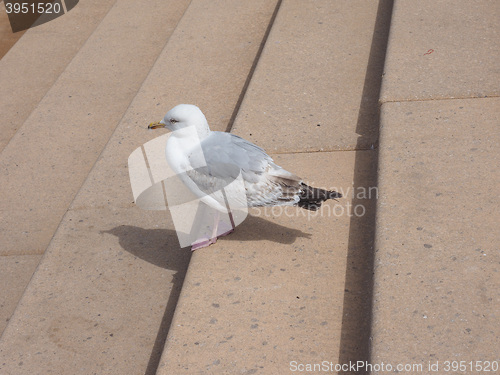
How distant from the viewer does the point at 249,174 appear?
3736 millimetres

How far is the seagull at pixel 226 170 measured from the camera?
3721 millimetres

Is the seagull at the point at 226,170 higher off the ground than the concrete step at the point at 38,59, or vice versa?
the seagull at the point at 226,170

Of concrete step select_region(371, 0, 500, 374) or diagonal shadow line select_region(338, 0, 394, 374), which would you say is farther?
diagonal shadow line select_region(338, 0, 394, 374)

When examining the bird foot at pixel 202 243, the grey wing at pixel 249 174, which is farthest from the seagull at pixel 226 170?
the bird foot at pixel 202 243

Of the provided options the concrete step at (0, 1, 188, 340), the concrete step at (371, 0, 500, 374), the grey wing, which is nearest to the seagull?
the grey wing

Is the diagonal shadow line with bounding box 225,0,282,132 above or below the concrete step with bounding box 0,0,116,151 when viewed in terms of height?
above

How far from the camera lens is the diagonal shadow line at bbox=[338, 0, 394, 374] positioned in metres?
3.16

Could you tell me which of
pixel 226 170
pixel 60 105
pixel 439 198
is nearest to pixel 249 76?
pixel 60 105

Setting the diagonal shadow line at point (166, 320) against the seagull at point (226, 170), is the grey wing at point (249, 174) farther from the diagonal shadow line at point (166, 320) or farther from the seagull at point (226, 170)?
the diagonal shadow line at point (166, 320)

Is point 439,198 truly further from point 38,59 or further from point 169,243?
point 38,59

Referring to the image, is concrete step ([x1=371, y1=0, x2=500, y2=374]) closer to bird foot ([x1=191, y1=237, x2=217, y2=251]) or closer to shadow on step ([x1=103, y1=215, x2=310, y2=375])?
shadow on step ([x1=103, y1=215, x2=310, y2=375])

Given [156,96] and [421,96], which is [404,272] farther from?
[156,96]

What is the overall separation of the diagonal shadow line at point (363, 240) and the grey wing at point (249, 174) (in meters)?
0.49

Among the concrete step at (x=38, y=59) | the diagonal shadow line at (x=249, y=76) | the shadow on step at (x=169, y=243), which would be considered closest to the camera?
the shadow on step at (x=169, y=243)
